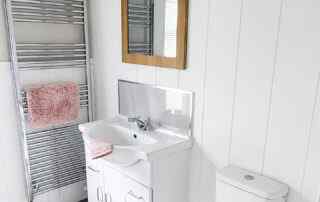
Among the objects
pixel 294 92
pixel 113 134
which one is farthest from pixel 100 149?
pixel 294 92

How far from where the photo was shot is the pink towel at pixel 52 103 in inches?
76.8

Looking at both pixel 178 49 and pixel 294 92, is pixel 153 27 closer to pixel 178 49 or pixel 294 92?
pixel 178 49

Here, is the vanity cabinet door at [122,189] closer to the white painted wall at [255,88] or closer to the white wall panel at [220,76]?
the white painted wall at [255,88]

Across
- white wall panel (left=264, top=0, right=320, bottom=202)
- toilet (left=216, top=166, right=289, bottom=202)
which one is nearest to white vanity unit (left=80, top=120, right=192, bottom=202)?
toilet (left=216, top=166, right=289, bottom=202)

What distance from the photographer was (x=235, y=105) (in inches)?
55.4

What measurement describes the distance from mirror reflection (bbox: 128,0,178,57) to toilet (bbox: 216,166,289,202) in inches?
29.9

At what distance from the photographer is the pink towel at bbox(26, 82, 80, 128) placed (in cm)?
195

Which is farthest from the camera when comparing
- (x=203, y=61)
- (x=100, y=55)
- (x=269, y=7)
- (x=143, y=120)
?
(x=100, y=55)

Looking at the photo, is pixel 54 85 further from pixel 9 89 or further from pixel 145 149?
pixel 145 149

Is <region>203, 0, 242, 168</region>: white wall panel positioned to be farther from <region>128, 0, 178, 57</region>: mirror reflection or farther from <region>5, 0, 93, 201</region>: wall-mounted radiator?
<region>5, 0, 93, 201</region>: wall-mounted radiator

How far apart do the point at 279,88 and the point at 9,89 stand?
1.75m

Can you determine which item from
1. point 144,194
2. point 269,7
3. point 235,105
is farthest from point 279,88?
point 144,194

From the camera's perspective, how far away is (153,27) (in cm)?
173

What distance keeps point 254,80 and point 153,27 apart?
756 mm
